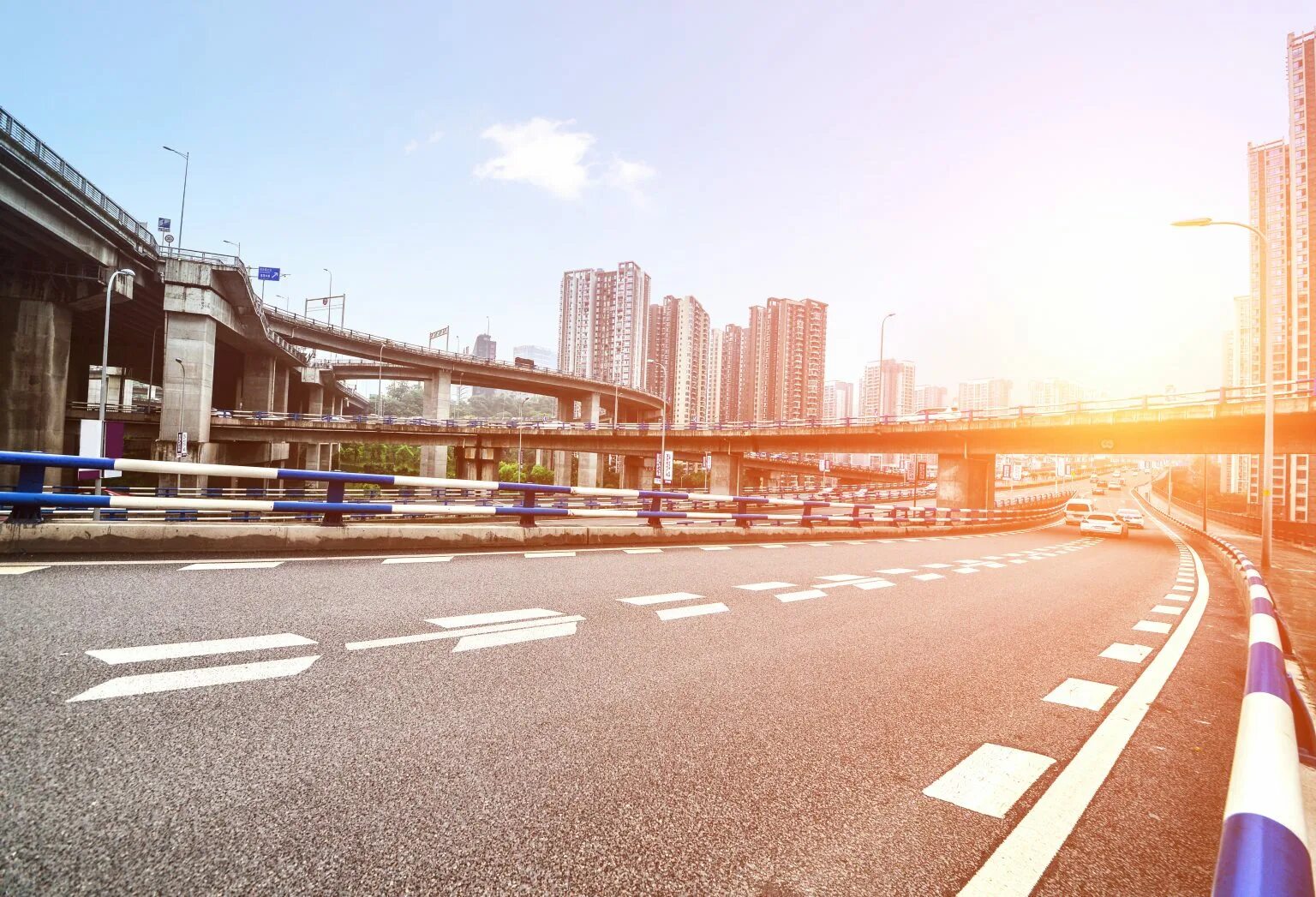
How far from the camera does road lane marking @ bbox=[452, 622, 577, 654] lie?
4.63 m

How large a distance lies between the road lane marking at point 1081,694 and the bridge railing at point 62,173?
4014 cm

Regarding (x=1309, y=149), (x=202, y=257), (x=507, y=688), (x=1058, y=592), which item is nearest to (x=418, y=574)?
(x=507, y=688)

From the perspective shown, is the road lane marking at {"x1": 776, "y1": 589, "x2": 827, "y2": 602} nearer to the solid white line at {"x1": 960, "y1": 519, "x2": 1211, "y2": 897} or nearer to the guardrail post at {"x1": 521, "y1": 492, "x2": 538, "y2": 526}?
the solid white line at {"x1": 960, "y1": 519, "x2": 1211, "y2": 897}

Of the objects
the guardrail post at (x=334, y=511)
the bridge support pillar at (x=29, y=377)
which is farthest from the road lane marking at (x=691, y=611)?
the bridge support pillar at (x=29, y=377)

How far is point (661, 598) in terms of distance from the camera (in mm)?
6914

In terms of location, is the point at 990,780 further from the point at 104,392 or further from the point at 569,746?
the point at 104,392

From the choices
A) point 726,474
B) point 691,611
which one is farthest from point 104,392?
point 726,474

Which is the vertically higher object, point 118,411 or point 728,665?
point 118,411

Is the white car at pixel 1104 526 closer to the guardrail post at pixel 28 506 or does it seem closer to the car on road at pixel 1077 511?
the car on road at pixel 1077 511

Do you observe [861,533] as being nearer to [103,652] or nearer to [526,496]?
[526,496]

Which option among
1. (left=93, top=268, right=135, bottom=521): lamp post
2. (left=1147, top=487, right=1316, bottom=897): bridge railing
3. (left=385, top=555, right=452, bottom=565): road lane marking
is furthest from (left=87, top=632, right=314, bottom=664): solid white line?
(left=93, top=268, right=135, bottom=521): lamp post

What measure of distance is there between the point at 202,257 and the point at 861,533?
4762 cm

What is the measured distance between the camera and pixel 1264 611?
4.39 meters

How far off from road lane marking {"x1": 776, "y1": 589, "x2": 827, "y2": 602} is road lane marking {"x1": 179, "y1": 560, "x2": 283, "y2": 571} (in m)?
6.18
